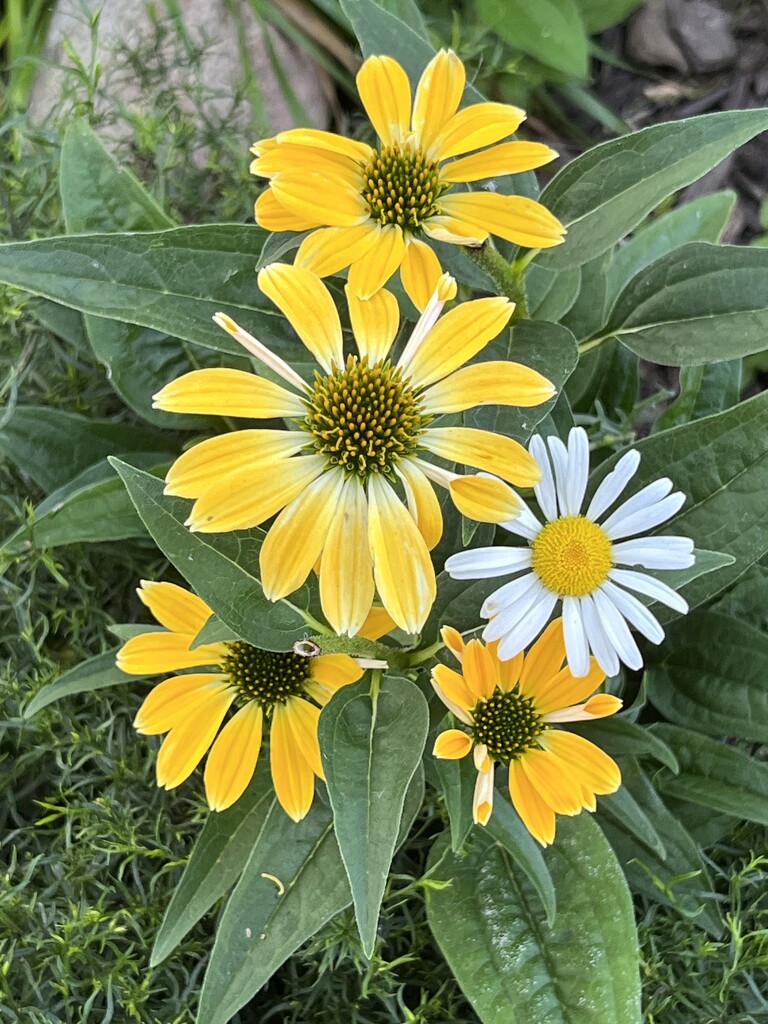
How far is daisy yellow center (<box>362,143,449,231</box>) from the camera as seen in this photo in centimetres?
73

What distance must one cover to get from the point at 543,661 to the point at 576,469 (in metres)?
0.17

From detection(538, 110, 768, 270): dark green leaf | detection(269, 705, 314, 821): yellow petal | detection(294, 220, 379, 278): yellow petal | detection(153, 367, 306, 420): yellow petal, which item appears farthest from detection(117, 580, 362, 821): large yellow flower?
detection(538, 110, 768, 270): dark green leaf

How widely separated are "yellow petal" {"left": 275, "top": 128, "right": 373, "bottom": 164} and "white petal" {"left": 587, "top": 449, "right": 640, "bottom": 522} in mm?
336

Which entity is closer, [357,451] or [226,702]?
[357,451]

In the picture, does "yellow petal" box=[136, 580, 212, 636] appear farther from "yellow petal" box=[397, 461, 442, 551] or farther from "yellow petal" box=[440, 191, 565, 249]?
"yellow petal" box=[440, 191, 565, 249]

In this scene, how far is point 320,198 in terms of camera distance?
71 centimetres

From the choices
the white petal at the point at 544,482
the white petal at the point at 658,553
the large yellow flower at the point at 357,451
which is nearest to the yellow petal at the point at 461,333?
the large yellow flower at the point at 357,451

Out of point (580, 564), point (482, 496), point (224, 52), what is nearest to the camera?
point (482, 496)

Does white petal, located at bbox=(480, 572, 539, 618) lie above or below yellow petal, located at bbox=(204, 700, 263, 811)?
above

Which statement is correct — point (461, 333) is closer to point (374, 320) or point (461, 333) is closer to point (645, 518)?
point (374, 320)

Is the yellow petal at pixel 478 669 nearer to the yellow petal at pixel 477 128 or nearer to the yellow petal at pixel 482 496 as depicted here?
the yellow petal at pixel 482 496

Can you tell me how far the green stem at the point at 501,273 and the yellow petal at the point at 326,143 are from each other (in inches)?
4.7

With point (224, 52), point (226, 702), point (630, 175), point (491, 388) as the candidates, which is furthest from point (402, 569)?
point (224, 52)

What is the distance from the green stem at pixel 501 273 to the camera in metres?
0.74
